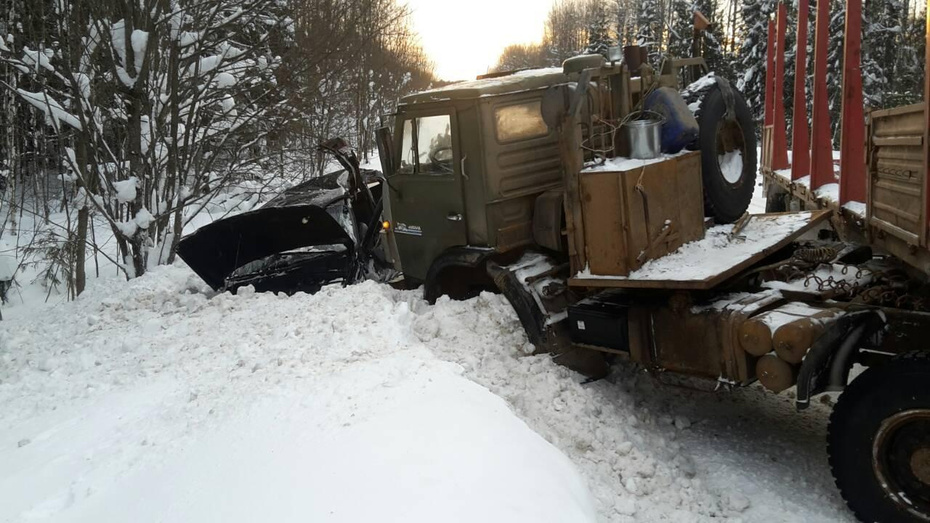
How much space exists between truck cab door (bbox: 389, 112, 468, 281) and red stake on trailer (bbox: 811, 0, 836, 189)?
3462 mm

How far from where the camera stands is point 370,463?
11.9 feet

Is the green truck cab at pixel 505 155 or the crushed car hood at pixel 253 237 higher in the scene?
the green truck cab at pixel 505 155

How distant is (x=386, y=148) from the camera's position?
6.81 meters

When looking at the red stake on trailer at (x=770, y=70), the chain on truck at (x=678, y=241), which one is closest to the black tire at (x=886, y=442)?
the chain on truck at (x=678, y=241)

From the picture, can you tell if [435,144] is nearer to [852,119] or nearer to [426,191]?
[426,191]

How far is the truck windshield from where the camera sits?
621 cm

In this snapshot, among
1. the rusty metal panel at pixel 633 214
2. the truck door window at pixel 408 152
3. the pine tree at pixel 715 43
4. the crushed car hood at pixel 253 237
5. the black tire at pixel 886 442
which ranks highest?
the pine tree at pixel 715 43

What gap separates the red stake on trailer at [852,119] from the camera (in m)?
5.12

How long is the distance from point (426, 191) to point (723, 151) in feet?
9.00

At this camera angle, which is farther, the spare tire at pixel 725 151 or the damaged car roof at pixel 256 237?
the damaged car roof at pixel 256 237

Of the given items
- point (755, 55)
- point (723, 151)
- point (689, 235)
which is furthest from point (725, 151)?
point (755, 55)

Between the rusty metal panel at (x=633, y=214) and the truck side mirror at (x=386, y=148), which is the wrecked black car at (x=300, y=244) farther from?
the rusty metal panel at (x=633, y=214)

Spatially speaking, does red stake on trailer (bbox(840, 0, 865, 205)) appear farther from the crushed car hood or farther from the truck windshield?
the crushed car hood

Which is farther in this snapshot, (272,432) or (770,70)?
(770,70)
